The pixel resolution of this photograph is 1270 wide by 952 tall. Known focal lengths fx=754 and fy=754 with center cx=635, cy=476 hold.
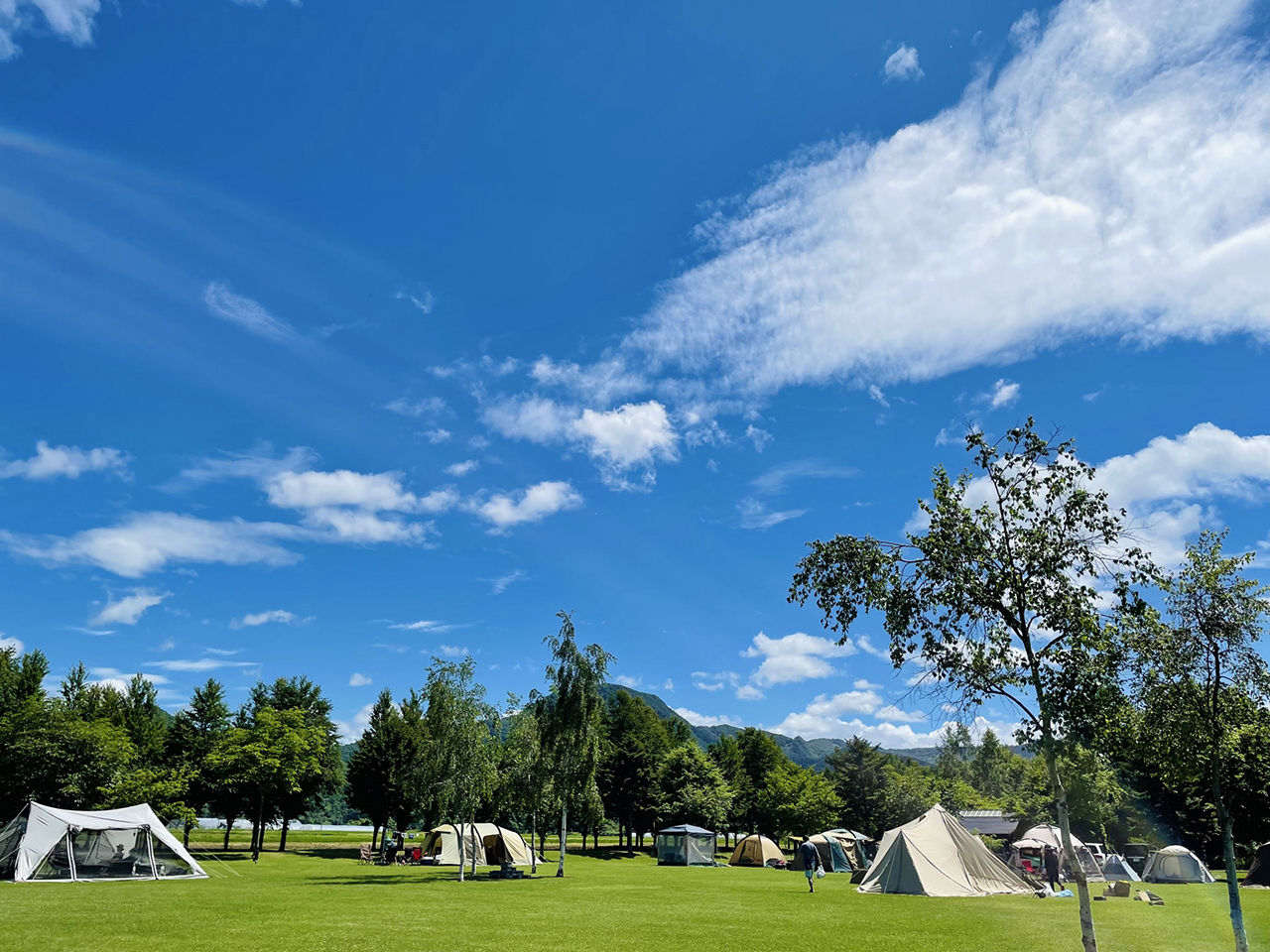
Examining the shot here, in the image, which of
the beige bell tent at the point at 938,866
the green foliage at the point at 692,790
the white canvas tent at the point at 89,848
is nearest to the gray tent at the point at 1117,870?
the beige bell tent at the point at 938,866

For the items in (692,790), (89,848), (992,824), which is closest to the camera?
(89,848)

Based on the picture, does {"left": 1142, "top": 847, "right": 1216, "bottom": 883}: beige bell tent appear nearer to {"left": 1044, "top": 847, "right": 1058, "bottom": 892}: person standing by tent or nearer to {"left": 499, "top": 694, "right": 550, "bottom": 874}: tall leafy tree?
{"left": 1044, "top": 847, "right": 1058, "bottom": 892}: person standing by tent

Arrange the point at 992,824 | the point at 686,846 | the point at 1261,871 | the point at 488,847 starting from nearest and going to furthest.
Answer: the point at 1261,871
the point at 488,847
the point at 992,824
the point at 686,846

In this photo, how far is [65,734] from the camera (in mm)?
42656

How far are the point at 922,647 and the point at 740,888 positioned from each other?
27.3 meters

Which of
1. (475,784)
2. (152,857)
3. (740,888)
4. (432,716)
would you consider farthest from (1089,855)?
(152,857)

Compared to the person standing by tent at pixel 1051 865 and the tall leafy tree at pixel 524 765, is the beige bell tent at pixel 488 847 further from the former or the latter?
the person standing by tent at pixel 1051 865

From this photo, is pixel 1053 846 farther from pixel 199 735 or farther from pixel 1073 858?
pixel 199 735

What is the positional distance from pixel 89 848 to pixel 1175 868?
5582cm

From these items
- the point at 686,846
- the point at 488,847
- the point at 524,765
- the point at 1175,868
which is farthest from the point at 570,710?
the point at 1175,868

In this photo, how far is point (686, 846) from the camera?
2272 inches

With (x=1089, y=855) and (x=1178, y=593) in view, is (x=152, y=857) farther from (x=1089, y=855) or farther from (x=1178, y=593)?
(x=1089, y=855)

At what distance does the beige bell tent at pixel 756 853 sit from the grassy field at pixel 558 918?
25.9m

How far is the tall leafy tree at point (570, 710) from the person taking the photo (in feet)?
134
